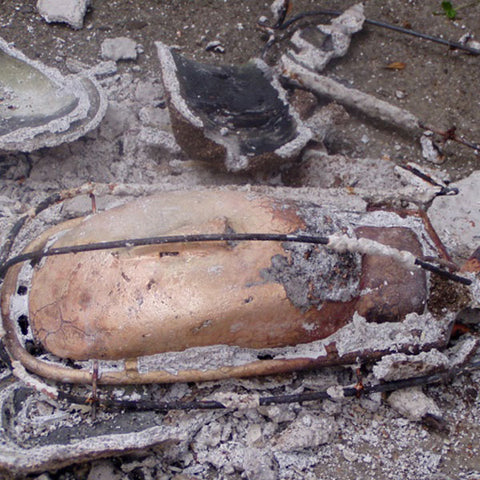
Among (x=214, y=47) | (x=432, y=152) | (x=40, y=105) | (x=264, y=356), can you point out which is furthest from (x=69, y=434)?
(x=214, y=47)

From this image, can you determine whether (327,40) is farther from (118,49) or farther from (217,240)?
(217,240)

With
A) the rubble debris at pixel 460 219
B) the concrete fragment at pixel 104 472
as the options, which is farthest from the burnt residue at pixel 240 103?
the concrete fragment at pixel 104 472

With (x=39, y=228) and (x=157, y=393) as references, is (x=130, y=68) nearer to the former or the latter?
(x=39, y=228)

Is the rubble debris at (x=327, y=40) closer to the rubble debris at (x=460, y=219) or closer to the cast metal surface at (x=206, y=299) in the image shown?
the rubble debris at (x=460, y=219)

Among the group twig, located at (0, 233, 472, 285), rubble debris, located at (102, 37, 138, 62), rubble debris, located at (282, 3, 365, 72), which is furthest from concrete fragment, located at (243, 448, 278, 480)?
rubble debris, located at (102, 37, 138, 62)

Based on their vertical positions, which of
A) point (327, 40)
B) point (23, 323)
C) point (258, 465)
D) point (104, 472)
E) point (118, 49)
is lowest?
point (104, 472)

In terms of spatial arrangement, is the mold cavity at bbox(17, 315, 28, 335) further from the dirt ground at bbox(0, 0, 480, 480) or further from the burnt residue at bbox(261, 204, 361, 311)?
the burnt residue at bbox(261, 204, 361, 311)
